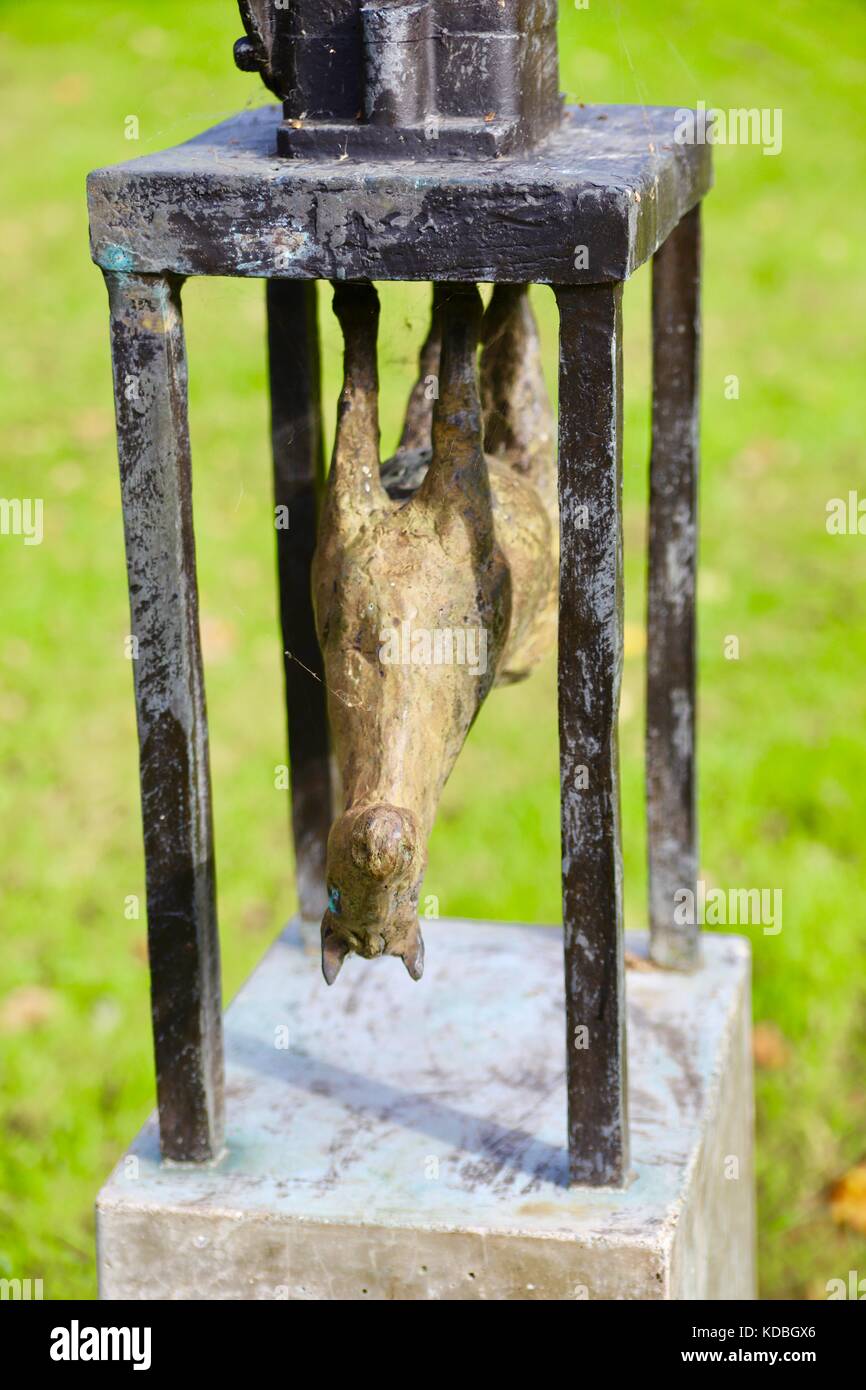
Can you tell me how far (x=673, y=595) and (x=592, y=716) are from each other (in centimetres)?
63

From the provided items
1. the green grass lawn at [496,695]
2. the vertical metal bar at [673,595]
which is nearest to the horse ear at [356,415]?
the green grass lawn at [496,695]

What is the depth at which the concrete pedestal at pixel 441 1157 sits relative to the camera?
79.6 inches

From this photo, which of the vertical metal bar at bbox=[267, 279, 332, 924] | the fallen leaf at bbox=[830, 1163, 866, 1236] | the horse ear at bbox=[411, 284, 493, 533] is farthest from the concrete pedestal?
the horse ear at bbox=[411, 284, 493, 533]

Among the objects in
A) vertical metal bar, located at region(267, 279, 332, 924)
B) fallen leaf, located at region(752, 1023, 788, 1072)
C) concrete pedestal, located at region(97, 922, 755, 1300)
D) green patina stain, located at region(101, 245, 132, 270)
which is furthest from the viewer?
fallen leaf, located at region(752, 1023, 788, 1072)

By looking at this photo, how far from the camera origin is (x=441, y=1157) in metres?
2.15

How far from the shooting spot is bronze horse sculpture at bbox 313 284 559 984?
1.82 meters

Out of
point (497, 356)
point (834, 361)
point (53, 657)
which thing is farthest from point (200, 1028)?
point (834, 361)

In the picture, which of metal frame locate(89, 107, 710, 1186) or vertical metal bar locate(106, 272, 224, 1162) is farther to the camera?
vertical metal bar locate(106, 272, 224, 1162)

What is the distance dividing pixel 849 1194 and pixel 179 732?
164 cm

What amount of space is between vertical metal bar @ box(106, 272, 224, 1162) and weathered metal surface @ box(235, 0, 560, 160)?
0.25 metres

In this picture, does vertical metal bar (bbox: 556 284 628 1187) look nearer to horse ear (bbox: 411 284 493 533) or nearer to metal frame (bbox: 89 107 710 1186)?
metal frame (bbox: 89 107 710 1186)

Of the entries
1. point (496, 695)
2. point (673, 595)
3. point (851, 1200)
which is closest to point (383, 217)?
point (673, 595)

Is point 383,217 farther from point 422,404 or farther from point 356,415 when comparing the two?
point 422,404
